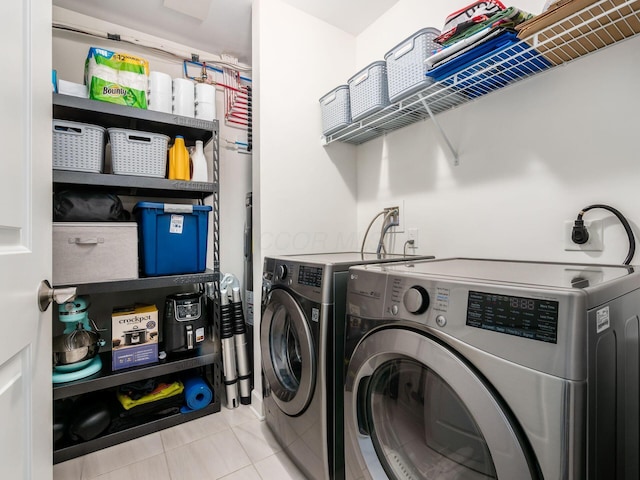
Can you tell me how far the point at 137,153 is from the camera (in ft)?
5.30

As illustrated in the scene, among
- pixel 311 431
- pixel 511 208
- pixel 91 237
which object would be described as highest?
pixel 511 208

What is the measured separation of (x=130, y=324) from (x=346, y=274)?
1259 millimetres

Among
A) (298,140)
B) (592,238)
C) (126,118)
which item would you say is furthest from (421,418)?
(126,118)

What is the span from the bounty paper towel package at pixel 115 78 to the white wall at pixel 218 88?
19.7 inches

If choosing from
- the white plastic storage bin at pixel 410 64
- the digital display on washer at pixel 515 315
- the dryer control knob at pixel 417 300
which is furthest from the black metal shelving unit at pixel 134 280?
the digital display on washer at pixel 515 315

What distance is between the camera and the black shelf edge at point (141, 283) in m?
1.47

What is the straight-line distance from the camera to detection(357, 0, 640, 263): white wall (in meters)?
1.09

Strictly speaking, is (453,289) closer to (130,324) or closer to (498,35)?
(498,35)

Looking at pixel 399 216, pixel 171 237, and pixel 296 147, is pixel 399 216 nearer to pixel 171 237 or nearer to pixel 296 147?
pixel 296 147

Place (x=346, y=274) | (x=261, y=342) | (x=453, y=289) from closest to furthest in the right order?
1. (x=453, y=289)
2. (x=346, y=274)
3. (x=261, y=342)

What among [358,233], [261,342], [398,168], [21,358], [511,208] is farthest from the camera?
[358,233]

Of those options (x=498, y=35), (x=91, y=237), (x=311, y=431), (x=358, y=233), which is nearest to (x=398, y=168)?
(x=358, y=233)

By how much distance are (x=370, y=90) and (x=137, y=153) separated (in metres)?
1.29

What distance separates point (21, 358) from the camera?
0.61 metres
